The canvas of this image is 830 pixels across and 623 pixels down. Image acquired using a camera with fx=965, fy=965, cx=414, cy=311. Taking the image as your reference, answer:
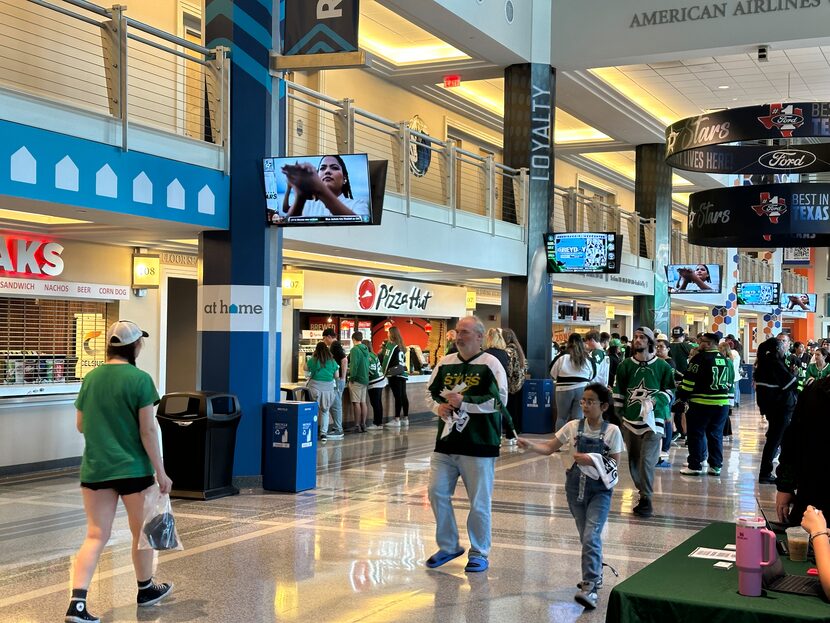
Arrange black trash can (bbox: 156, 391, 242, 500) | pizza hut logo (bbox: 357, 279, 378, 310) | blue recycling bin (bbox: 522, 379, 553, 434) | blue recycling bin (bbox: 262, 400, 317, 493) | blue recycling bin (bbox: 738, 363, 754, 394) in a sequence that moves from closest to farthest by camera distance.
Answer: black trash can (bbox: 156, 391, 242, 500), blue recycling bin (bbox: 262, 400, 317, 493), blue recycling bin (bbox: 522, 379, 553, 434), pizza hut logo (bbox: 357, 279, 378, 310), blue recycling bin (bbox: 738, 363, 754, 394)

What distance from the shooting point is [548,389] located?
16.8 m

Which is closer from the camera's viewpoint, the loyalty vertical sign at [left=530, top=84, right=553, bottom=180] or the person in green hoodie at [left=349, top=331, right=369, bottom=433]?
the person in green hoodie at [left=349, top=331, right=369, bottom=433]

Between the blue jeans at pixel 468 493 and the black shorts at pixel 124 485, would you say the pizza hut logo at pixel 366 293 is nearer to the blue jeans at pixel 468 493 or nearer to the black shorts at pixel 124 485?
the blue jeans at pixel 468 493

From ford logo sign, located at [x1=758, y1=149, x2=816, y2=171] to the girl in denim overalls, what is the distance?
6.54 meters

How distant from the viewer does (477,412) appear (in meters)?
6.67

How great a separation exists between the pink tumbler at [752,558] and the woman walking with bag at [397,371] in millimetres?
13897

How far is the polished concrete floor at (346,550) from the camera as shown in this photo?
5.82 m

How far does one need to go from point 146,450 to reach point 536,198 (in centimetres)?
1241

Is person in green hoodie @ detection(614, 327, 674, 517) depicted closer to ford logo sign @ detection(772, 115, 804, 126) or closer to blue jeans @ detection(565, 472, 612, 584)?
ford logo sign @ detection(772, 115, 804, 126)

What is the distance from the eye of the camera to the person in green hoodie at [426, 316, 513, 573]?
6.67 m

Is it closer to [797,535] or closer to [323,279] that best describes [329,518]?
[797,535]

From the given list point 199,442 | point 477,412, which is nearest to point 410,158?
point 199,442

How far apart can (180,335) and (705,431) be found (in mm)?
9109

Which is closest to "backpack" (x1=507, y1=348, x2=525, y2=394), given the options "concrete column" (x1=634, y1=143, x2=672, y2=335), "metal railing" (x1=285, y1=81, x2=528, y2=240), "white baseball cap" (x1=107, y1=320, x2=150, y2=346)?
"metal railing" (x1=285, y1=81, x2=528, y2=240)
